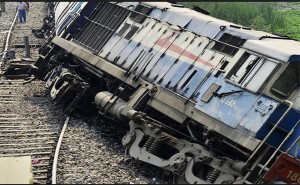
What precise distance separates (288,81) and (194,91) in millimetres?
2275

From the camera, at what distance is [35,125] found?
14.5 meters

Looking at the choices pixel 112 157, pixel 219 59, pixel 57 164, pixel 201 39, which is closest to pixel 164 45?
pixel 201 39

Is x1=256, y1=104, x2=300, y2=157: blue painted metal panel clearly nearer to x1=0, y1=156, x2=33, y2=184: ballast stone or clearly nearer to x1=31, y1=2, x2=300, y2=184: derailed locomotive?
x1=31, y1=2, x2=300, y2=184: derailed locomotive

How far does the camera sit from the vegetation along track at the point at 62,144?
11.0 m

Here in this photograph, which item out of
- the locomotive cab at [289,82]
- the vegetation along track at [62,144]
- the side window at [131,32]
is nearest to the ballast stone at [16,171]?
the vegetation along track at [62,144]

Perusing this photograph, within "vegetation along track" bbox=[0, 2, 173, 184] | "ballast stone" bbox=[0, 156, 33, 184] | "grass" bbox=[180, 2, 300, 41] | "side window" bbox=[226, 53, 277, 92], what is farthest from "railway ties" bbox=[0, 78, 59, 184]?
"grass" bbox=[180, 2, 300, 41]

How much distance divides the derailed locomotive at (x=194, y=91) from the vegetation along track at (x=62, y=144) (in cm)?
43

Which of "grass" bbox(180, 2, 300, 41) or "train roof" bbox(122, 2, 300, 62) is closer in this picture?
"train roof" bbox(122, 2, 300, 62)

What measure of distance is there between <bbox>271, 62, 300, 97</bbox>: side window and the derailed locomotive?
2cm

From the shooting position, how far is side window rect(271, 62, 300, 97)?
10250mm

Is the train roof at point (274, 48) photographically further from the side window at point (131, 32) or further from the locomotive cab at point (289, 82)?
the side window at point (131, 32)

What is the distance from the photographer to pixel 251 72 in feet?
35.0

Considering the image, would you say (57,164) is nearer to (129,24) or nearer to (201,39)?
(201,39)

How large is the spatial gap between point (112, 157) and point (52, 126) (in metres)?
3.05
